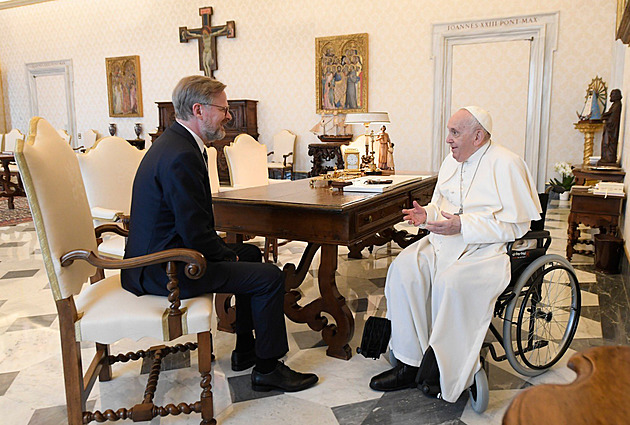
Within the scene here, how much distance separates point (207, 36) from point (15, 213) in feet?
17.6

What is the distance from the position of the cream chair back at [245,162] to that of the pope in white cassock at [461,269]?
273 centimetres

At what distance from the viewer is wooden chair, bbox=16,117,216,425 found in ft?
6.75

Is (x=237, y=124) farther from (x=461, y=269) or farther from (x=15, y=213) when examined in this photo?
(x=461, y=269)

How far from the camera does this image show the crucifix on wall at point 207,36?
36.1ft

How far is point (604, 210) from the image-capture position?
4754mm

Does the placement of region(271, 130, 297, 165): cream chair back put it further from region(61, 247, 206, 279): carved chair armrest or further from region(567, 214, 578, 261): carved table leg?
region(61, 247, 206, 279): carved chair armrest

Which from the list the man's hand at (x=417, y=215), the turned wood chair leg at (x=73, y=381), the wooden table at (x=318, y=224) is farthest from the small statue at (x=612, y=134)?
the turned wood chair leg at (x=73, y=381)

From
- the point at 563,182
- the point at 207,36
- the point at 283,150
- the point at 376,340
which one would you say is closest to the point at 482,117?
the point at 376,340

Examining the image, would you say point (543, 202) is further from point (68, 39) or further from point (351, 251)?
point (68, 39)

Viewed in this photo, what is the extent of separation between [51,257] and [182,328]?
60 centimetres

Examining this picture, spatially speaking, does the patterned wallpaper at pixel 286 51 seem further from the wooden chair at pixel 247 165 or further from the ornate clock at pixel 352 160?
the ornate clock at pixel 352 160

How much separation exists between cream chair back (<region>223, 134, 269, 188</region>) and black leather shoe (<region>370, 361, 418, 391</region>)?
9.61ft

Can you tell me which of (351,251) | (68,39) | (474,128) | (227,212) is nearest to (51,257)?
(227,212)

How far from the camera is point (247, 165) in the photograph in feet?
17.2
